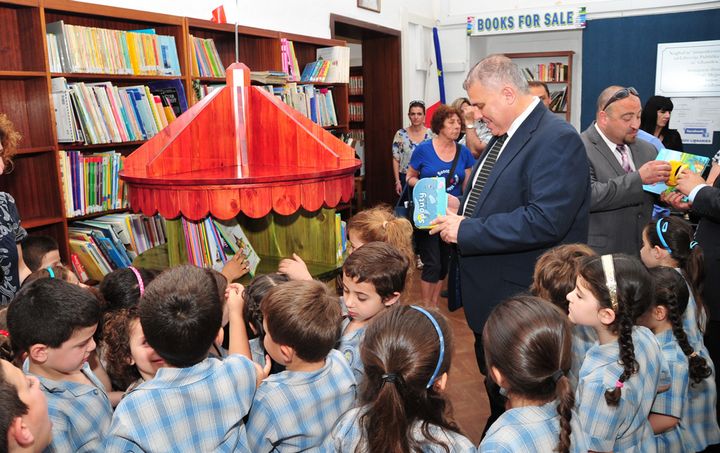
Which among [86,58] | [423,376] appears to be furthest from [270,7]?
[423,376]

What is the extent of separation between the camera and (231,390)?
1.48 meters

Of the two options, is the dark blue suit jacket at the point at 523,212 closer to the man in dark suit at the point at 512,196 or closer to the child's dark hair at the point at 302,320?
the man in dark suit at the point at 512,196

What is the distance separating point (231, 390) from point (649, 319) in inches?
56.3

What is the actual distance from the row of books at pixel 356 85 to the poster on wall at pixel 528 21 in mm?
1482

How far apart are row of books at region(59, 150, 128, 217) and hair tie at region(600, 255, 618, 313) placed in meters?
2.59

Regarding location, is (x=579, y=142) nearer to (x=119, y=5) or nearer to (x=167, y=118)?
(x=167, y=118)

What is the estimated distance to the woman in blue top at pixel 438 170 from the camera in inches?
168

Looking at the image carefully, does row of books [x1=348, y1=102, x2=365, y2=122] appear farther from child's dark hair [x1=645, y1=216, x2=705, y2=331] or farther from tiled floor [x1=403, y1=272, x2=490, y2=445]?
child's dark hair [x1=645, y1=216, x2=705, y2=331]

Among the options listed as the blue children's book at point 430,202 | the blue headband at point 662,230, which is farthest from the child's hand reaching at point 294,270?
the blue headband at point 662,230

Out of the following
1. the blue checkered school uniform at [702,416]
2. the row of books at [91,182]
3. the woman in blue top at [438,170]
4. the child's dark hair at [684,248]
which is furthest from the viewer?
the woman in blue top at [438,170]

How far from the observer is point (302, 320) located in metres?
1.57

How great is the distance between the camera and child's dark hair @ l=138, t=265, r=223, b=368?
1.46 meters

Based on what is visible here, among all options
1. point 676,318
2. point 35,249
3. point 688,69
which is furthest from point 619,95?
point 688,69

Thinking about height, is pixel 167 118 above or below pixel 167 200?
above
